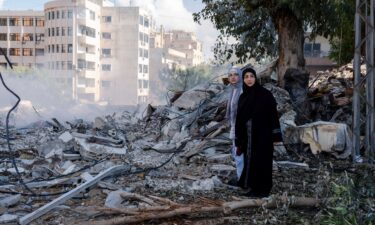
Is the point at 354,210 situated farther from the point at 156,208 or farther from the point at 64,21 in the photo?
the point at 64,21

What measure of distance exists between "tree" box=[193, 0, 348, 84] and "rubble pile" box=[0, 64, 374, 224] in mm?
1504

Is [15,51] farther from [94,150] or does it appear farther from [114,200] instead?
[114,200]

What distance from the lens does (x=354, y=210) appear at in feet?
13.5

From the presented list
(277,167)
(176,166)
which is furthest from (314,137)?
(176,166)

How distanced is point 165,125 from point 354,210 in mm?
7234

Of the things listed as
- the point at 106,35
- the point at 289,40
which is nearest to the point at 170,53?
the point at 106,35

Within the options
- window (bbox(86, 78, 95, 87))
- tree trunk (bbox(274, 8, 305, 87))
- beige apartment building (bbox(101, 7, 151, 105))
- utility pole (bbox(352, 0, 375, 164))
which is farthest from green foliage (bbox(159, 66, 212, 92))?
utility pole (bbox(352, 0, 375, 164))

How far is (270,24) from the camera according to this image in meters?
14.1

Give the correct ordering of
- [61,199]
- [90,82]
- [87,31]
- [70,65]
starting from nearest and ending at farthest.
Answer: [61,199] < [70,65] < [90,82] < [87,31]

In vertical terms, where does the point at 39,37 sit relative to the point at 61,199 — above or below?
above

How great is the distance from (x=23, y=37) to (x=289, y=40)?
142 feet

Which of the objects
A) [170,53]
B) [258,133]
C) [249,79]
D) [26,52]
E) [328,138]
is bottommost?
[328,138]

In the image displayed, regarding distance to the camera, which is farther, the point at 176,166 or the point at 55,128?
the point at 55,128

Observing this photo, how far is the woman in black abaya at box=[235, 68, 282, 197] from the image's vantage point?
5.51 meters
